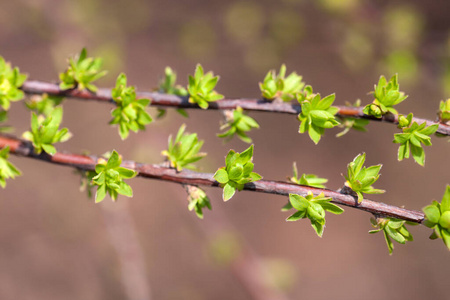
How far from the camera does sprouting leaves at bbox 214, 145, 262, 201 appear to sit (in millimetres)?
968

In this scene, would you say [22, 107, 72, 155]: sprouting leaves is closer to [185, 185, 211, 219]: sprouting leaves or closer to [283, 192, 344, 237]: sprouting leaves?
[185, 185, 211, 219]: sprouting leaves

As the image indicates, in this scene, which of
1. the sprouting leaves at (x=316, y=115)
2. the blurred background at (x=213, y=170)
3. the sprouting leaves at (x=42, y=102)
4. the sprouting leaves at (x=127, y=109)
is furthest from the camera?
the blurred background at (x=213, y=170)

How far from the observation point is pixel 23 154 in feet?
3.83

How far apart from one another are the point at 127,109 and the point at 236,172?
400mm

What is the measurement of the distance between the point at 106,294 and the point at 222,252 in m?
1.52

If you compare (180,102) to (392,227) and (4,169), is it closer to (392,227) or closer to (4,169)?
(4,169)

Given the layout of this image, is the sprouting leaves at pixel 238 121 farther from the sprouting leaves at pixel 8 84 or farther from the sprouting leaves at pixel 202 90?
the sprouting leaves at pixel 8 84

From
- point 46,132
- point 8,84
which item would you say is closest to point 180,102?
point 46,132

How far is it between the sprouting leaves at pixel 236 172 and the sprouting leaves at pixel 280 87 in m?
0.26

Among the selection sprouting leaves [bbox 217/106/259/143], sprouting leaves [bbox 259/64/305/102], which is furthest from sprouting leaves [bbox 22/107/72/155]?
sprouting leaves [bbox 259/64/305/102]

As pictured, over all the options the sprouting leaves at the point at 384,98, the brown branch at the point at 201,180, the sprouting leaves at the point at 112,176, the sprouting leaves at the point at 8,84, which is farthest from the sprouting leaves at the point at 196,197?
the sprouting leaves at the point at 8,84

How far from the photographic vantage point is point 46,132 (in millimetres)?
1086

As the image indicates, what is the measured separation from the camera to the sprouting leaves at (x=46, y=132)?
42.6 inches

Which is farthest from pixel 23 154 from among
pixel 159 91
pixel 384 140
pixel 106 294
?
pixel 384 140
